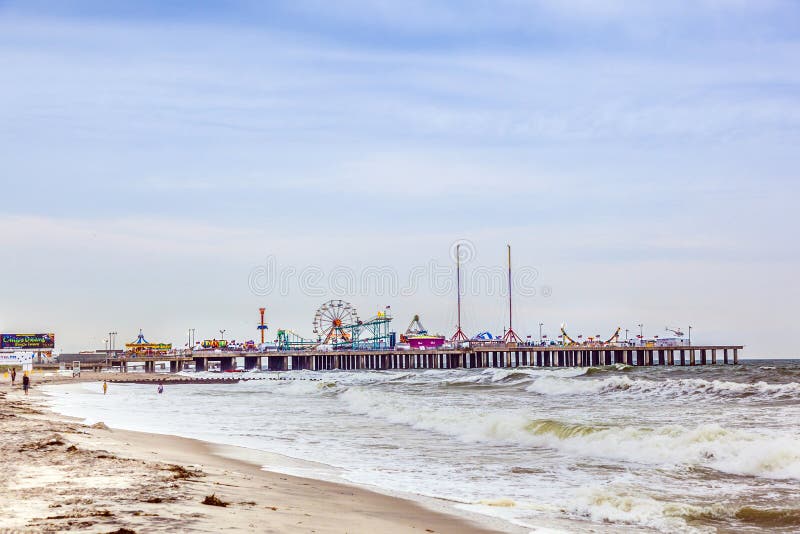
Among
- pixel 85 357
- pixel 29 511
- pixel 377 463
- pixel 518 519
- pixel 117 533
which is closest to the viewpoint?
pixel 117 533

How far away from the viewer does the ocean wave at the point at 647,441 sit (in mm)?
16719

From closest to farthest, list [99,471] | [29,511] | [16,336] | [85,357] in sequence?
[29,511] → [99,471] → [16,336] → [85,357]

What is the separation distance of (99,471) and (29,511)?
4.07 metres

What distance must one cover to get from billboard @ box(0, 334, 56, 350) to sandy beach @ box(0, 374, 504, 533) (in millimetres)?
109179

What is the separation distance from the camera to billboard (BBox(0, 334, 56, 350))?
11600cm

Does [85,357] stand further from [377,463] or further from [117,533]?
[117,533]

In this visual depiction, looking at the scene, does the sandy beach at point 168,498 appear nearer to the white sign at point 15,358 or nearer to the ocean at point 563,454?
the ocean at point 563,454

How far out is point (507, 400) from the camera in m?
43.4

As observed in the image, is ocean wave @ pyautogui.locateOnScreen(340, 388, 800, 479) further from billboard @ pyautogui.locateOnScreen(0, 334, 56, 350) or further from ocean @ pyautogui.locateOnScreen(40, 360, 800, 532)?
billboard @ pyautogui.locateOnScreen(0, 334, 56, 350)

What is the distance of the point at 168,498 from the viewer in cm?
1023

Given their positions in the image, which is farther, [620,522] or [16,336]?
[16,336]

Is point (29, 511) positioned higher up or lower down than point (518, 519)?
higher up

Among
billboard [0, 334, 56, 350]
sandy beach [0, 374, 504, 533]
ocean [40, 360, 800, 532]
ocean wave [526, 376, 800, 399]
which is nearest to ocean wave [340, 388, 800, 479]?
ocean [40, 360, 800, 532]

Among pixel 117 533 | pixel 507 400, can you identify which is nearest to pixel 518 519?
pixel 117 533
